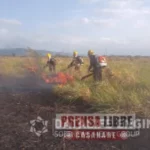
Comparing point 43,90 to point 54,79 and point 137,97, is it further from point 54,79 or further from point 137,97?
point 137,97

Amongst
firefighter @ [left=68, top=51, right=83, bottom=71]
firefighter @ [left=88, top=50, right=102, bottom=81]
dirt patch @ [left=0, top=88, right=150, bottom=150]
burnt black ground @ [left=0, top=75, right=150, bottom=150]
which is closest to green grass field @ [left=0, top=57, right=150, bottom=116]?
firefighter @ [left=88, top=50, right=102, bottom=81]

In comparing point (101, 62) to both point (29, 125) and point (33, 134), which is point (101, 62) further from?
point (33, 134)

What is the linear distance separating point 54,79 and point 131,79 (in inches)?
182

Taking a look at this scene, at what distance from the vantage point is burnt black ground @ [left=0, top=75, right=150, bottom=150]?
746 centimetres

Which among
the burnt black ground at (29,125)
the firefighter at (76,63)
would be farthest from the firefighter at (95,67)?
the firefighter at (76,63)

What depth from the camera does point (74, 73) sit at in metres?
15.4

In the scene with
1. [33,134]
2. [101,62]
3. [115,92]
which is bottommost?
[33,134]

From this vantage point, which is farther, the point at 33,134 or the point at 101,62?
the point at 101,62

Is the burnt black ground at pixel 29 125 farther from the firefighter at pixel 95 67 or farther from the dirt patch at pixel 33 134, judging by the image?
the firefighter at pixel 95 67

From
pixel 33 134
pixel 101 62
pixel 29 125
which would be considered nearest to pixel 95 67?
pixel 101 62

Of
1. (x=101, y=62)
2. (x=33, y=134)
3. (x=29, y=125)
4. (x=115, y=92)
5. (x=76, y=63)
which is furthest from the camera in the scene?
(x=76, y=63)

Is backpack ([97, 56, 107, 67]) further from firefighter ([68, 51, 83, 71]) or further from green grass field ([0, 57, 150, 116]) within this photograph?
firefighter ([68, 51, 83, 71])

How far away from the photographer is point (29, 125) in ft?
29.0

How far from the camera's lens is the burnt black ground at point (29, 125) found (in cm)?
746
